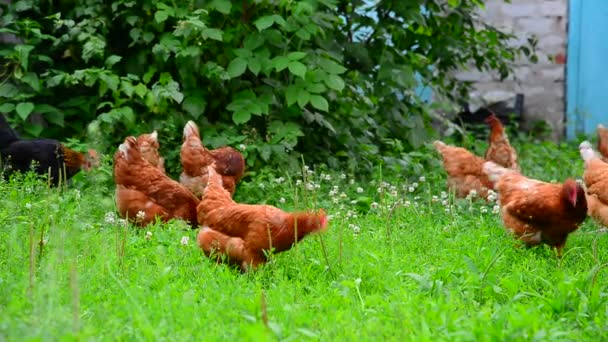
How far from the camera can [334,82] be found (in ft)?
27.1

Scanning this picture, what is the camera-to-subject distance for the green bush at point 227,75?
8.27m

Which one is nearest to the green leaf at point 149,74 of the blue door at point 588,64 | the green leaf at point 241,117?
the green leaf at point 241,117

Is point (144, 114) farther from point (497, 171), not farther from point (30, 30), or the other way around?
point (497, 171)

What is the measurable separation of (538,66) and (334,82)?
245 inches

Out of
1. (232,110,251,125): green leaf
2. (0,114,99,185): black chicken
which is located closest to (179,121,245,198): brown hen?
(232,110,251,125): green leaf

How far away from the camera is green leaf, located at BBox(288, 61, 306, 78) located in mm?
7906

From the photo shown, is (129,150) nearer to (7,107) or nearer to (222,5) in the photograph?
(222,5)

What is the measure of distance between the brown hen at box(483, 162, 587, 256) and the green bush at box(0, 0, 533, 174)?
7.33ft

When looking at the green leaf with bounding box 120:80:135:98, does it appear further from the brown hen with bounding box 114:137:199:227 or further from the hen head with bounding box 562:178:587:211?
the hen head with bounding box 562:178:587:211

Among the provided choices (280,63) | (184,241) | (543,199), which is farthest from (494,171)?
(184,241)

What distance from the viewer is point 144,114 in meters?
8.62

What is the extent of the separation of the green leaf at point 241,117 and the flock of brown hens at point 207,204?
497 mm

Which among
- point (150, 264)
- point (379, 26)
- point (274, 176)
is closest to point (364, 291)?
point (150, 264)

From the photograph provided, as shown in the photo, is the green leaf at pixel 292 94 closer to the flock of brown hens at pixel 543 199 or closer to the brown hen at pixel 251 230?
the flock of brown hens at pixel 543 199
